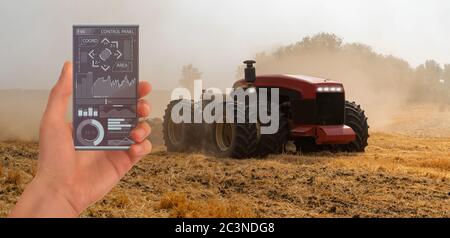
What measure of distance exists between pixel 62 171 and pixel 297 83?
1066 cm

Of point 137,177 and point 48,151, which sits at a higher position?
point 48,151

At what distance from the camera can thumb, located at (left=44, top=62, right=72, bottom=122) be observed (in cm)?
365

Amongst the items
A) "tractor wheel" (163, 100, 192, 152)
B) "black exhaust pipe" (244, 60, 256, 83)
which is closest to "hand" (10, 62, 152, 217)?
"black exhaust pipe" (244, 60, 256, 83)

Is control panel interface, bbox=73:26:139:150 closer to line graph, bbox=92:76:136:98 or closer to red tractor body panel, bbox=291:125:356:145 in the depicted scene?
line graph, bbox=92:76:136:98

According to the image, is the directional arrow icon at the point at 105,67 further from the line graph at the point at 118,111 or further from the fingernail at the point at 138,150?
the fingernail at the point at 138,150

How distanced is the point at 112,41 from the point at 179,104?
42.2 feet

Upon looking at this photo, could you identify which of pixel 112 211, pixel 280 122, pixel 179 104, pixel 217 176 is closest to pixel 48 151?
pixel 112 211

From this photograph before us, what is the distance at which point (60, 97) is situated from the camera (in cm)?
367

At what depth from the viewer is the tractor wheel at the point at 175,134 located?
15898mm

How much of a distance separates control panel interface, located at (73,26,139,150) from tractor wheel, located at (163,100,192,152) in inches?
462
